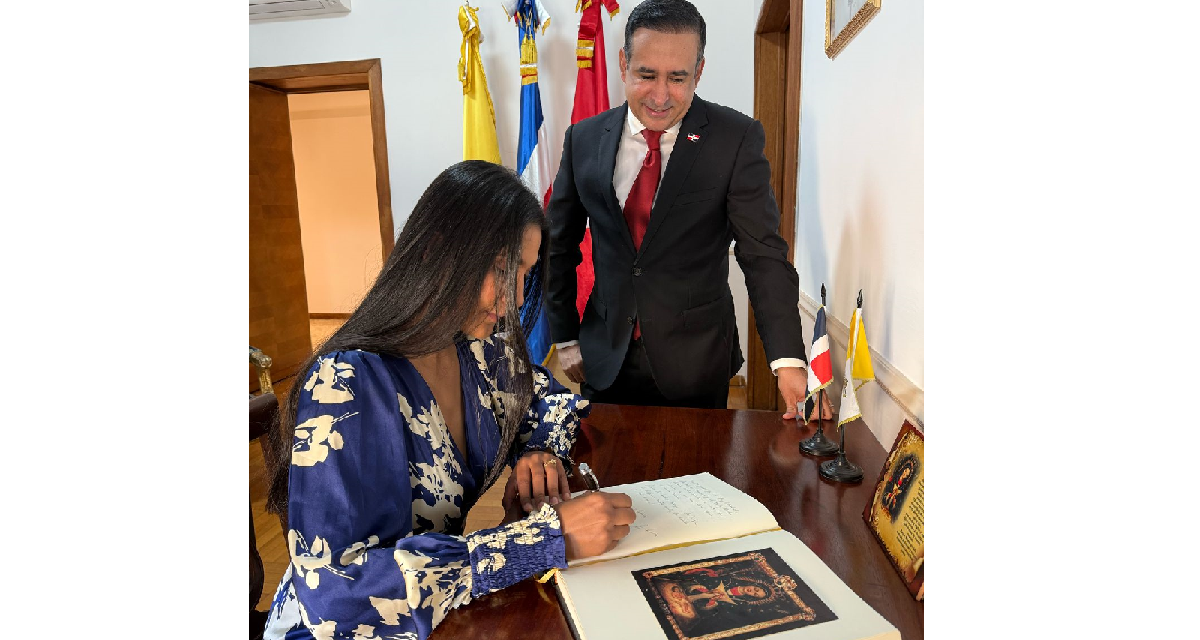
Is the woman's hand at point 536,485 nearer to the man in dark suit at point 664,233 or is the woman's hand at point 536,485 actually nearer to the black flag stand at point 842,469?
the black flag stand at point 842,469

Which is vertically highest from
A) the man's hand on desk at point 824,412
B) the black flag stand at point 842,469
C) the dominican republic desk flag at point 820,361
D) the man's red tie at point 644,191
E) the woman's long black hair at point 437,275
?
the man's red tie at point 644,191

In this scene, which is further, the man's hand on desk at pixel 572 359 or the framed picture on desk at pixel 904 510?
the man's hand on desk at pixel 572 359

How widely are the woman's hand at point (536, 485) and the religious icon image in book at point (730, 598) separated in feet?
0.97

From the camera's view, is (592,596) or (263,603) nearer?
(592,596)

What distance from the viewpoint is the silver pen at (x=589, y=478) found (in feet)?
3.83

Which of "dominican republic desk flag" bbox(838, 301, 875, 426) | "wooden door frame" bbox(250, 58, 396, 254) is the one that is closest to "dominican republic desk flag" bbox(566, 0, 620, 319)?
"wooden door frame" bbox(250, 58, 396, 254)

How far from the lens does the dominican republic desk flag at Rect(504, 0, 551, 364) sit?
419cm

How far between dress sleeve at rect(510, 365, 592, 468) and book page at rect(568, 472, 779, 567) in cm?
21

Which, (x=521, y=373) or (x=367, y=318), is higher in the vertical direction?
(x=367, y=318)

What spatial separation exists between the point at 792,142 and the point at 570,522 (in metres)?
2.34

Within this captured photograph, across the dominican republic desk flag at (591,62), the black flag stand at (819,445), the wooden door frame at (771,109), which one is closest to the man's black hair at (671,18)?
the black flag stand at (819,445)
